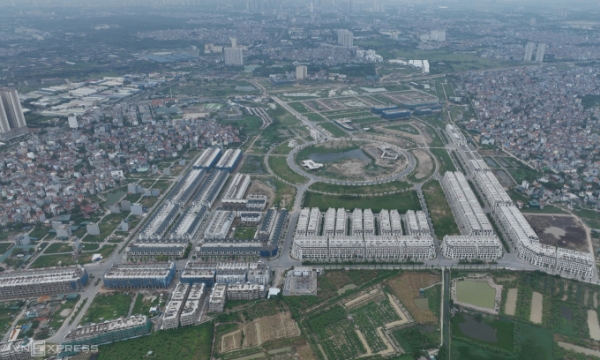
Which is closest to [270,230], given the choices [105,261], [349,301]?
[349,301]

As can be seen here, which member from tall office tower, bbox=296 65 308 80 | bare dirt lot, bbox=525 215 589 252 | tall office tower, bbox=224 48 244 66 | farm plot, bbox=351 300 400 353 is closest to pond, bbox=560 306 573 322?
bare dirt lot, bbox=525 215 589 252

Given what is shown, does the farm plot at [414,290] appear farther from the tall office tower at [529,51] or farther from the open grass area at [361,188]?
the tall office tower at [529,51]

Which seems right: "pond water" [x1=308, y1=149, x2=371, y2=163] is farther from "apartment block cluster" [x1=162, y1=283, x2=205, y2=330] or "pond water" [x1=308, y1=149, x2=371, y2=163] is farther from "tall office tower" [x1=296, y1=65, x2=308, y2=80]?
"tall office tower" [x1=296, y1=65, x2=308, y2=80]

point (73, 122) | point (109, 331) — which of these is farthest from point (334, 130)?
point (109, 331)

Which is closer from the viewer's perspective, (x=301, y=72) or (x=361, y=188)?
(x=361, y=188)

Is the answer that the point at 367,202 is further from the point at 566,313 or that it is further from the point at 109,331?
the point at 109,331
